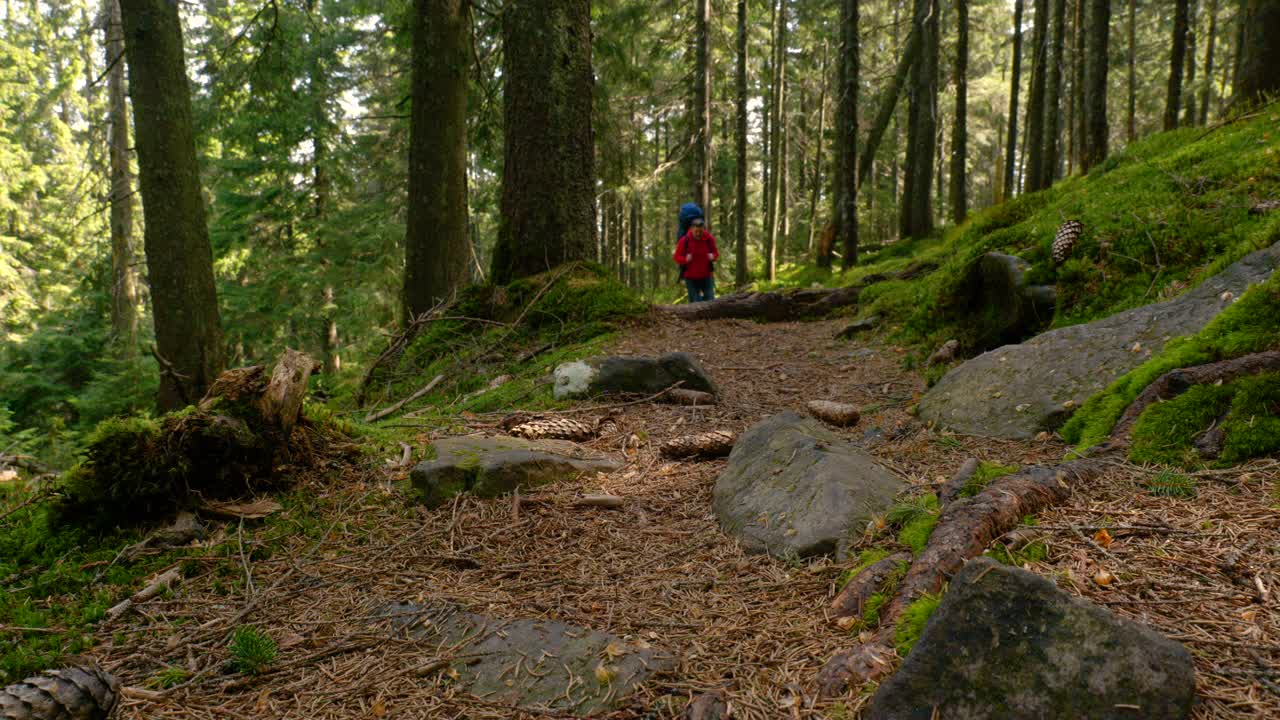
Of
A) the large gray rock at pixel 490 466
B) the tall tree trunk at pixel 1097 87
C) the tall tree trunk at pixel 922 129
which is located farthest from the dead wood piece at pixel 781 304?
the tall tree trunk at pixel 922 129

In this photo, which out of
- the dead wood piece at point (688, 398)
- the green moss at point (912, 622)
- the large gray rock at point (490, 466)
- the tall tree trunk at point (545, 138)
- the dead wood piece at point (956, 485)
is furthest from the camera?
the tall tree trunk at point (545, 138)

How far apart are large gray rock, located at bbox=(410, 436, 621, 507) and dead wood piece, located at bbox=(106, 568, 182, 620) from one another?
3.65 ft

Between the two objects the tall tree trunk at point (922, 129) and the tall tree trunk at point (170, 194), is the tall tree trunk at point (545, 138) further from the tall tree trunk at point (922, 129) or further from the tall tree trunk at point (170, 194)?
the tall tree trunk at point (922, 129)

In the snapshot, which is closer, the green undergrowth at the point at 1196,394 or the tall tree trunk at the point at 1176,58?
the green undergrowth at the point at 1196,394

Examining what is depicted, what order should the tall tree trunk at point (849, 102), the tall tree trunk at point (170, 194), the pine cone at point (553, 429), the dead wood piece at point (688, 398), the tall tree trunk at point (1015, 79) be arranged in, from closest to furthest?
the pine cone at point (553, 429)
the dead wood piece at point (688, 398)
the tall tree trunk at point (170, 194)
the tall tree trunk at point (849, 102)
the tall tree trunk at point (1015, 79)

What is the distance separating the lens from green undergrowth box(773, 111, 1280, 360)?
5051 mm

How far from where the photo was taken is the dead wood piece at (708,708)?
5.96ft

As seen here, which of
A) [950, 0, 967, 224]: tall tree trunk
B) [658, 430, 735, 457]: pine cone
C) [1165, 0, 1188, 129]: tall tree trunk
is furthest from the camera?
[950, 0, 967, 224]: tall tree trunk

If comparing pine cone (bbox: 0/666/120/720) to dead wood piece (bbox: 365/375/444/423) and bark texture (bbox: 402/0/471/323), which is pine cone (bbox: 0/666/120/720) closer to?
dead wood piece (bbox: 365/375/444/423)

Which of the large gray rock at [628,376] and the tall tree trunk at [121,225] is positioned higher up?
the tall tree trunk at [121,225]

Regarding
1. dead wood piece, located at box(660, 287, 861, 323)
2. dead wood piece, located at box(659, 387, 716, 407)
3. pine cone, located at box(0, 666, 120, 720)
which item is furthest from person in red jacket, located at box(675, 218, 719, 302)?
pine cone, located at box(0, 666, 120, 720)

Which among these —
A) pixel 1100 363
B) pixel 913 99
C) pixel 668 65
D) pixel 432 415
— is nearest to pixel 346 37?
pixel 668 65

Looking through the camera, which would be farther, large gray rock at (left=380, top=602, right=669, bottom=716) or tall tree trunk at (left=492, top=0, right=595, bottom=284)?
tall tree trunk at (left=492, top=0, right=595, bottom=284)

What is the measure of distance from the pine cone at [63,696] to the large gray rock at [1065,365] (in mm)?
4257
